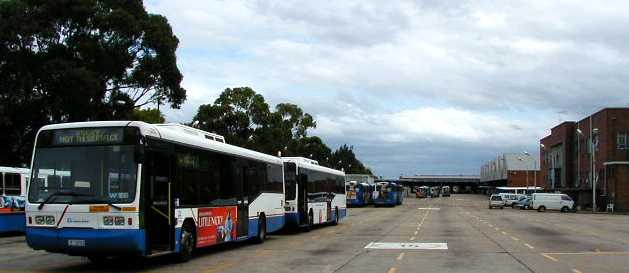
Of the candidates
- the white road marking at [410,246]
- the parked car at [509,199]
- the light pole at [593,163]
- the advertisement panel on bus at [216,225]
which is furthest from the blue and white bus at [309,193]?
the parked car at [509,199]

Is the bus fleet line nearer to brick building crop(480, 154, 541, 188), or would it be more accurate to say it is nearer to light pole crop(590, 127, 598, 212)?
light pole crop(590, 127, 598, 212)

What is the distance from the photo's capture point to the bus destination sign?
573 inches

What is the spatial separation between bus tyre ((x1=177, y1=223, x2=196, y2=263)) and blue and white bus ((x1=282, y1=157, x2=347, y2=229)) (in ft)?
33.7

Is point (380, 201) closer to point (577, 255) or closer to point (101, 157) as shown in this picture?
point (577, 255)

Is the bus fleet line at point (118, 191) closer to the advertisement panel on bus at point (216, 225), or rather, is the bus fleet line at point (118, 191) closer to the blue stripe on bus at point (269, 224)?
the advertisement panel on bus at point (216, 225)

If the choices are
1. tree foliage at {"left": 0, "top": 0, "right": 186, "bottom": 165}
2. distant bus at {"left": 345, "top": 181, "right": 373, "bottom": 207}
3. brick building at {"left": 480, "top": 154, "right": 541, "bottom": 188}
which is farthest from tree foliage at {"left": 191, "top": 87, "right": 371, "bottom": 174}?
brick building at {"left": 480, "top": 154, "right": 541, "bottom": 188}

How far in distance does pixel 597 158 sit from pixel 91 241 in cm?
7155

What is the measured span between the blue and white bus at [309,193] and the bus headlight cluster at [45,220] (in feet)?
44.2

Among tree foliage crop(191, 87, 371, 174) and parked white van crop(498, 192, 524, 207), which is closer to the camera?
tree foliage crop(191, 87, 371, 174)

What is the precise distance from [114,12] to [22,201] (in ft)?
50.6

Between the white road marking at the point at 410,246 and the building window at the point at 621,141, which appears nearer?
the white road marking at the point at 410,246

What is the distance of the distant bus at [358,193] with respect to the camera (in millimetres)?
73750

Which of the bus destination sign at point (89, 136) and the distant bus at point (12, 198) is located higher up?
the bus destination sign at point (89, 136)

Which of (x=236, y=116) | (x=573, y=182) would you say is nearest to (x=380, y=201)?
(x=236, y=116)
